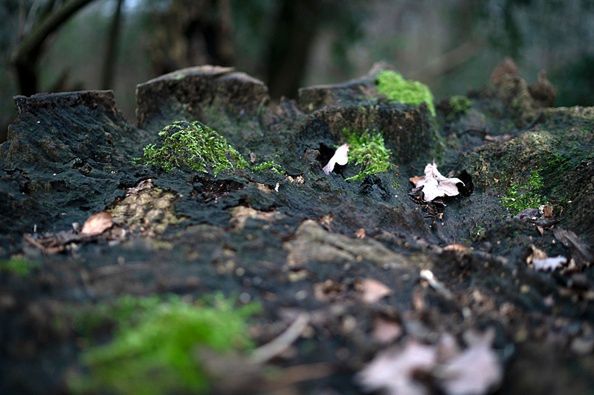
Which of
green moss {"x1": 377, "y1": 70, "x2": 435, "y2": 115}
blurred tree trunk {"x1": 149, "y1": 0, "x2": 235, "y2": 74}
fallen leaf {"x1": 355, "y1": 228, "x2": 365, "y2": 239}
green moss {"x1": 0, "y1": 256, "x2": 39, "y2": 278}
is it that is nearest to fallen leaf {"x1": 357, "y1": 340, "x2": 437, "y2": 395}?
fallen leaf {"x1": 355, "y1": 228, "x2": 365, "y2": 239}

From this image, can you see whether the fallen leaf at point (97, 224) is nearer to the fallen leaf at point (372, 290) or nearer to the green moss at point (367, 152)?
the fallen leaf at point (372, 290)

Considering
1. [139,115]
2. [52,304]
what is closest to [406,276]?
[52,304]

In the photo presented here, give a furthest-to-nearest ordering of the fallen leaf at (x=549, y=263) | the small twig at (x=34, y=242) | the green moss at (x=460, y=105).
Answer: the green moss at (x=460, y=105) → the fallen leaf at (x=549, y=263) → the small twig at (x=34, y=242)

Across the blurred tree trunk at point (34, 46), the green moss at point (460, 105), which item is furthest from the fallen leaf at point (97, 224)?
the blurred tree trunk at point (34, 46)

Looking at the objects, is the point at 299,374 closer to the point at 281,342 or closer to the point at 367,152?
the point at 281,342

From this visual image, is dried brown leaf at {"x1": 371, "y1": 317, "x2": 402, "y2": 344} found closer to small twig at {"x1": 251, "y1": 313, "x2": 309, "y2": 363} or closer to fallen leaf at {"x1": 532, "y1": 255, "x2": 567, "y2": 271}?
small twig at {"x1": 251, "y1": 313, "x2": 309, "y2": 363}

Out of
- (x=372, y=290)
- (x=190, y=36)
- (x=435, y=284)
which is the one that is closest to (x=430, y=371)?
(x=372, y=290)
